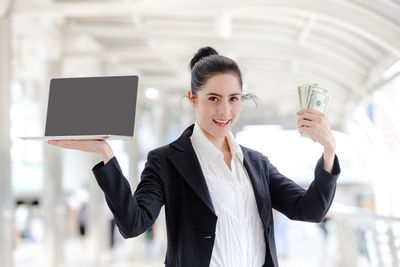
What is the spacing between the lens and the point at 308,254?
9.87 meters

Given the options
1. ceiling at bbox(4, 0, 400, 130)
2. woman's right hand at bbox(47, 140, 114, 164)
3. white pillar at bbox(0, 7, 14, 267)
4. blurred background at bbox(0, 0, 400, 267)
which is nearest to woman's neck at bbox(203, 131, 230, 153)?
blurred background at bbox(0, 0, 400, 267)

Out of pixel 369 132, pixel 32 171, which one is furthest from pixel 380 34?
pixel 32 171

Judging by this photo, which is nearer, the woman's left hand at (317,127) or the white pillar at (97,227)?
the woman's left hand at (317,127)

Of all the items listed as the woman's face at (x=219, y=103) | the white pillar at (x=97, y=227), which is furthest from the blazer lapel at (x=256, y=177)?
the white pillar at (x=97, y=227)

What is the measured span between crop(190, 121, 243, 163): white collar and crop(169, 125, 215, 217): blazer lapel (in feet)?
0.11

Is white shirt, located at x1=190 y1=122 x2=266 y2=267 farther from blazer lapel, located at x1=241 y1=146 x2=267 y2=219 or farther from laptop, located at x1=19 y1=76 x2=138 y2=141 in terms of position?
laptop, located at x1=19 y1=76 x2=138 y2=141

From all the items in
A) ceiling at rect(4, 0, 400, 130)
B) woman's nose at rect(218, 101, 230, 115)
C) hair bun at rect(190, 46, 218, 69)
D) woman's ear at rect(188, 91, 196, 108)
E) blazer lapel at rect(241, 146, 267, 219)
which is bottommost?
blazer lapel at rect(241, 146, 267, 219)

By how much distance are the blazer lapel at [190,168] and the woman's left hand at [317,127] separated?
1.18ft

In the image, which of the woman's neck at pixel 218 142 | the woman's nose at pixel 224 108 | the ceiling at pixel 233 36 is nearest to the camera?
the woman's nose at pixel 224 108

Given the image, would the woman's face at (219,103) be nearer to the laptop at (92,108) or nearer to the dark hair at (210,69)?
the dark hair at (210,69)

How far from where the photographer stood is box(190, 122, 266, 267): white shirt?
183 centimetres

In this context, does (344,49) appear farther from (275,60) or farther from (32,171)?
(32,171)

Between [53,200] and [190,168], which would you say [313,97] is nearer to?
[190,168]

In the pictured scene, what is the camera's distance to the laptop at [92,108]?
1694 millimetres
